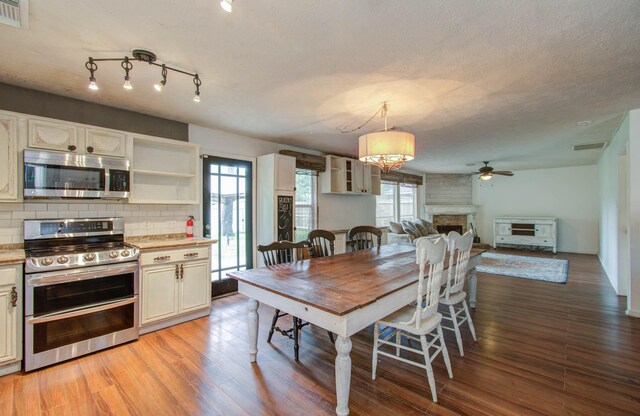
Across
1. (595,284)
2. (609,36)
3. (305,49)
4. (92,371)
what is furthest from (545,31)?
(595,284)

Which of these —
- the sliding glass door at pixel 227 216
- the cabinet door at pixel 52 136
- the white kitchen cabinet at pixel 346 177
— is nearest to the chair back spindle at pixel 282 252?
the sliding glass door at pixel 227 216

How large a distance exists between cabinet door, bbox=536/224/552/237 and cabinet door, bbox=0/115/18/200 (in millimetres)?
10216

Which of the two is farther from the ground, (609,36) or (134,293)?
(609,36)

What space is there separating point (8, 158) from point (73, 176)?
44cm

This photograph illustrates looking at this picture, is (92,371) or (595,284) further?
(595,284)

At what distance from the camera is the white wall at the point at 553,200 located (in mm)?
7719

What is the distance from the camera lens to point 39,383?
222 centimetres

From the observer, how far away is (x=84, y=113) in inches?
121

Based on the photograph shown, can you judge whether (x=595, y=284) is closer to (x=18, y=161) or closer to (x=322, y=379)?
(x=322, y=379)

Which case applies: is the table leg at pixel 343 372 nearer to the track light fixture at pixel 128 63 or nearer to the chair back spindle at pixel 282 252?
the chair back spindle at pixel 282 252

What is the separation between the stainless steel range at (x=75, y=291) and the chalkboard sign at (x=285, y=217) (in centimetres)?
197

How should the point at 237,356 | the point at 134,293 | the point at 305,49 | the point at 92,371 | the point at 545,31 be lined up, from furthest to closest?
the point at 134,293 < the point at 237,356 < the point at 92,371 < the point at 305,49 < the point at 545,31

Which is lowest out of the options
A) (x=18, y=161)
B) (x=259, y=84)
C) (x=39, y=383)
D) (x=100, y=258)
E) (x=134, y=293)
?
(x=39, y=383)

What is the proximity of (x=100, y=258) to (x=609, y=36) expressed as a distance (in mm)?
4216
